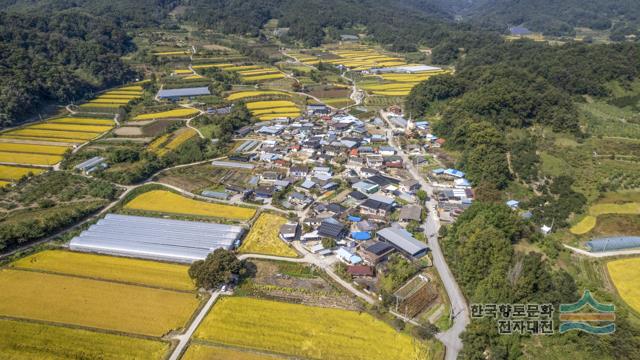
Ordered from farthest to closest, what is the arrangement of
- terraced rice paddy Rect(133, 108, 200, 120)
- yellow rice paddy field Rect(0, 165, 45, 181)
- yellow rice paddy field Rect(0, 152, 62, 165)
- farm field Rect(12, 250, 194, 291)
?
terraced rice paddy Rect(133, 108, 200, 120), yellow rice paddy field Rect(0, 152, 62, 165), yellow rice paddy field Rect(0, 165, 45, 181), farm field Rect(12, 250, 194, 291)

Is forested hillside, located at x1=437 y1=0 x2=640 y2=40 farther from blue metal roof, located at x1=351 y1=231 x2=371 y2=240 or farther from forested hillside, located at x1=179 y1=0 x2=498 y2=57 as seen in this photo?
blue metal roof, located at x1=351 y1=231 x2=371 y2=240

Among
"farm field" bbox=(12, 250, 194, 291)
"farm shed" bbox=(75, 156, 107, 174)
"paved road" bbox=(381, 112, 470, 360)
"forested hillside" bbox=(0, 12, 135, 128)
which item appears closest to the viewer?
"paved road" bbox=(381, 112, 470, 360)

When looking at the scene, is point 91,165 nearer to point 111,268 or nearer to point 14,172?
point 14,172

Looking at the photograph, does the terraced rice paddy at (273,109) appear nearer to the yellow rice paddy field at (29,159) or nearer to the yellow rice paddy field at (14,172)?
the yellow rice paddy field at (29,159)

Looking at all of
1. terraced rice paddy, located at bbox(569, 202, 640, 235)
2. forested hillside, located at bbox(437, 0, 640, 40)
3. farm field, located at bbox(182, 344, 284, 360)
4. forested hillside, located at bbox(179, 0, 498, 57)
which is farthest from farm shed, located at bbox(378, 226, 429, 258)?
forested hillside, located at bbox(437, 0, 640, 40)

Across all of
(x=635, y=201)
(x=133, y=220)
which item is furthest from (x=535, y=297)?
(x=133, y=220)
